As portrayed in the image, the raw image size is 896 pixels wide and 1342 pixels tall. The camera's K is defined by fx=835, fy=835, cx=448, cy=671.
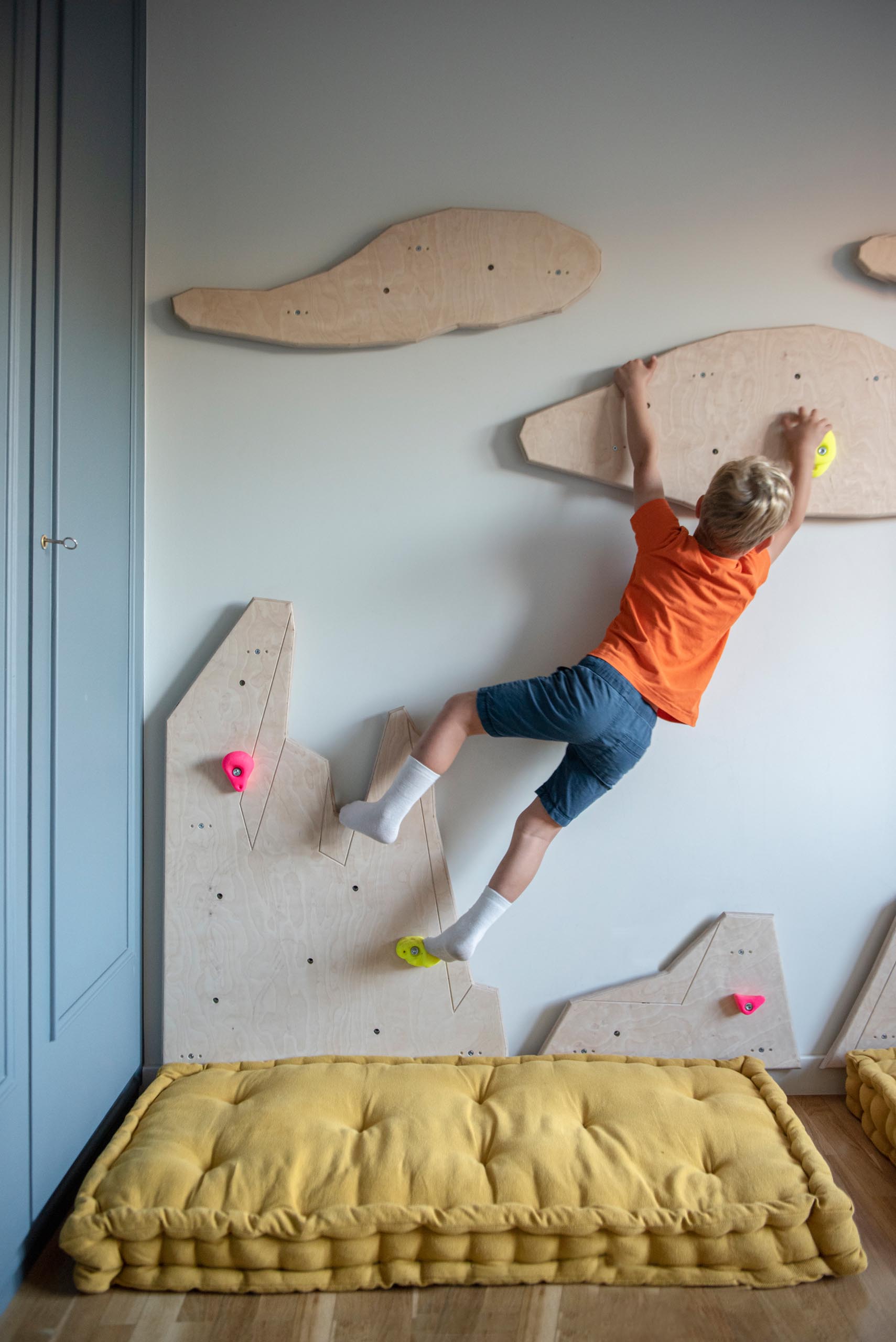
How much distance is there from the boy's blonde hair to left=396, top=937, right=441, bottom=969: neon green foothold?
3.43 feet

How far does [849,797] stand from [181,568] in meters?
1.61

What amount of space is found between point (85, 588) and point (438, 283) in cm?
99

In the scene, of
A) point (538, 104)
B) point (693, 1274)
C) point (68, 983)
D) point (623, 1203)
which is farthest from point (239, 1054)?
point (538, 104)

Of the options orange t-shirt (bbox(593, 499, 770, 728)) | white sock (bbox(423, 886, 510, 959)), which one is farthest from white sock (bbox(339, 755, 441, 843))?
orange t-shirt (bbox(593, 499, 770, 728))

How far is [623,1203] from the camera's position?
137 centimetres

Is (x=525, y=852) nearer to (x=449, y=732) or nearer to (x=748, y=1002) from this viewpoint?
(x=449, y=732)

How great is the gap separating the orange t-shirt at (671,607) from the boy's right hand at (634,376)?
267 mm

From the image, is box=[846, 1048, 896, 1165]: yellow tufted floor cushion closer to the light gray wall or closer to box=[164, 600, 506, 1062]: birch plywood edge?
the light gray wall

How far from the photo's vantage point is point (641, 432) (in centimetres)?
178

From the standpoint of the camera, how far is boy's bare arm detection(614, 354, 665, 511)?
1766 millimetres

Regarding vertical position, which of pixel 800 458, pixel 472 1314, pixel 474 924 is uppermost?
pixel 800 458

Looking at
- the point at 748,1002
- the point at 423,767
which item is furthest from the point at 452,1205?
the point at 748,1002

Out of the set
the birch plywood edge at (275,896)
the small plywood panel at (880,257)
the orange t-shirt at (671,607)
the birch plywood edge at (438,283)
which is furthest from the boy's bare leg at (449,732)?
the small plywood panel at (880,257)

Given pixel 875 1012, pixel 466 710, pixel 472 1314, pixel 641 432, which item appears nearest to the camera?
pixel 472 1314
